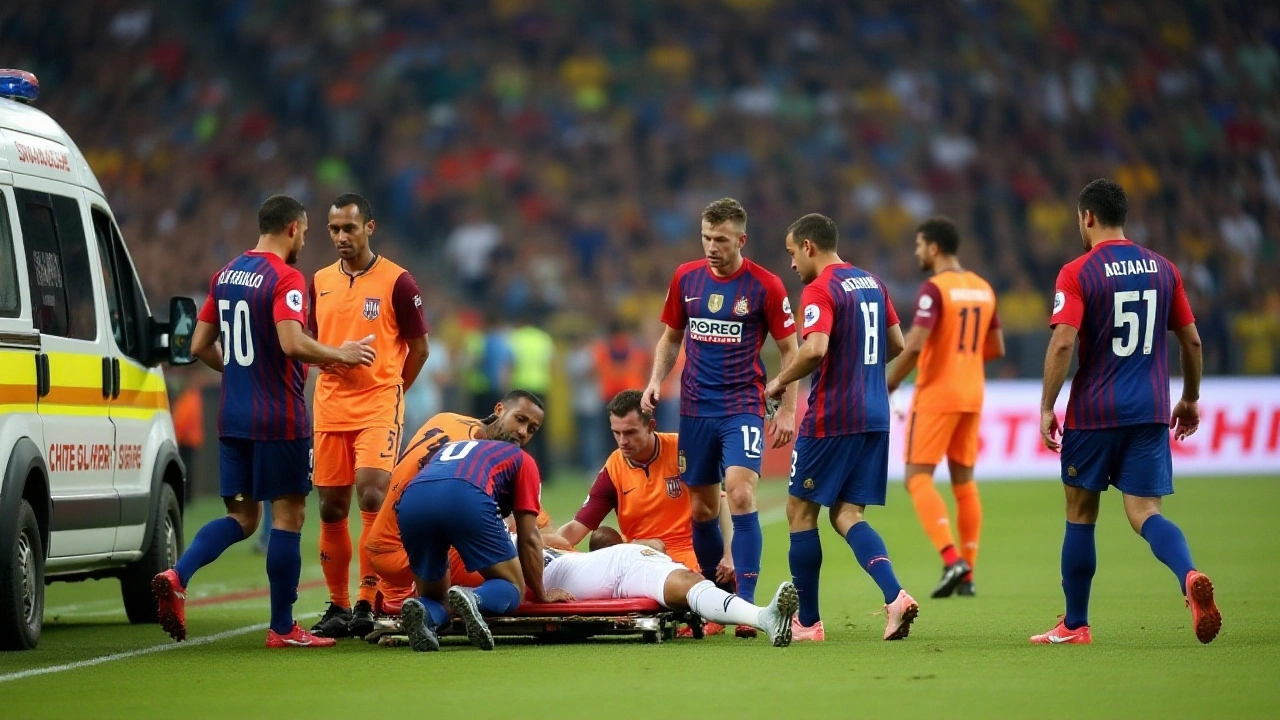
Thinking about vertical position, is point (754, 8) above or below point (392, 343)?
above

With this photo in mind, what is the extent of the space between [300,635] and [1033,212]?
20961mm

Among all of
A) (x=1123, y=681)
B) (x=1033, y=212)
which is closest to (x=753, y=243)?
(x=1033, y=212)

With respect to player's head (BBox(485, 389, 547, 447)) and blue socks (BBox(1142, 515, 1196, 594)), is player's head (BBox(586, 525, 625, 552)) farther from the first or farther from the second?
blue socks (BBox(1142, 515, 1196, 594))

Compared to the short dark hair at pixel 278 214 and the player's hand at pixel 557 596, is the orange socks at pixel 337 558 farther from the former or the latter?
the short dark hair at pixel 278 214

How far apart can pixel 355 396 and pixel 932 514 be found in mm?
4238

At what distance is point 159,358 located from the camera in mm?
10141

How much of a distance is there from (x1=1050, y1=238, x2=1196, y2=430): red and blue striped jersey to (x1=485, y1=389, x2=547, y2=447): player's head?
2531 millimetres

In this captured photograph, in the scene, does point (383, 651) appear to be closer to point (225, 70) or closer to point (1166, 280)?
point (1166, 280)

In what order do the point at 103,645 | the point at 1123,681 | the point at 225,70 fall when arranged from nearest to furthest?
the point at 1123,681 → the point at 103,645 → the point at 225,70

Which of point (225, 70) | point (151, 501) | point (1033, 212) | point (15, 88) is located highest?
point (225, 70)

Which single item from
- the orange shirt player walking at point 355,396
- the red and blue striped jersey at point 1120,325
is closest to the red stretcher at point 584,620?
the orange shirt player walking at point 355,396

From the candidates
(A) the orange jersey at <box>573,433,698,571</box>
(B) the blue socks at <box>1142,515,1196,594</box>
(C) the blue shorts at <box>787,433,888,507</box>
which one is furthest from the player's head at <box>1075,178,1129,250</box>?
(A) the orange jersey at <box>573,433,698,571</box>

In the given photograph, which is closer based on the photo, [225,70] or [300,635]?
[300,635]

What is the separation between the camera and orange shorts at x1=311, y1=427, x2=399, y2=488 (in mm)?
9148
